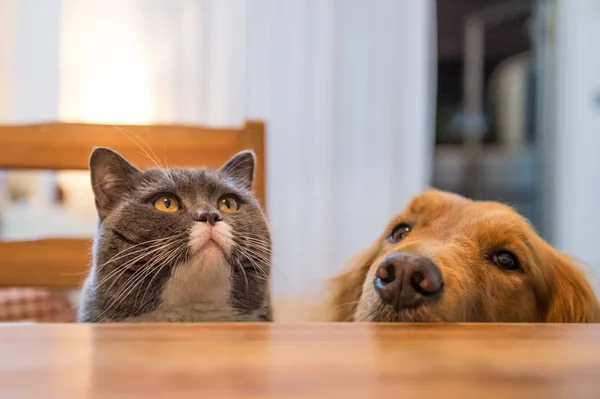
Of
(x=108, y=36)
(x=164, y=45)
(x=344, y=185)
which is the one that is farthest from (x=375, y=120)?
(x=108, y=36)

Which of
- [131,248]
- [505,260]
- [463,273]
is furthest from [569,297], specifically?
[131,248]

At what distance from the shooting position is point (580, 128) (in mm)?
3264

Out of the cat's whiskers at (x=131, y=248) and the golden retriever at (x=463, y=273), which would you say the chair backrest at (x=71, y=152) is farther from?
the cat's whiskers at (x=131, y=248)

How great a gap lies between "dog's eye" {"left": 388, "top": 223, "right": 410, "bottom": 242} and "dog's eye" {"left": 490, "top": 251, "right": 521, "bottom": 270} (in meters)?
0.19

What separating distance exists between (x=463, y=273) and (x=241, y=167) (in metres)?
0.46

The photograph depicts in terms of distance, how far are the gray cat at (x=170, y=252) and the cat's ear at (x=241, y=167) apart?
0.09 meters

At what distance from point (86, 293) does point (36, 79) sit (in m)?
2.23

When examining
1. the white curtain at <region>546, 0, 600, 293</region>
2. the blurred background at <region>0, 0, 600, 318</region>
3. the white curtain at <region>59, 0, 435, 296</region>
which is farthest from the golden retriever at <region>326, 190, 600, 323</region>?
the white curtain at <region>546, 0, 600, 293</region>

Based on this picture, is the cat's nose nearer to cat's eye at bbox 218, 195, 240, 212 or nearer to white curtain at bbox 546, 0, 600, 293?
cat's eye at bbox 218, 195, 240, 212

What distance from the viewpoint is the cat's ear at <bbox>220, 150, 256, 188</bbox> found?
1.15 metres

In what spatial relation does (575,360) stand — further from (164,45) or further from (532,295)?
(164,45)

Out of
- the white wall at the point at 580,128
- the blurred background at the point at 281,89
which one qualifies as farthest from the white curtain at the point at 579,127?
the blurred background at the point at 281,89

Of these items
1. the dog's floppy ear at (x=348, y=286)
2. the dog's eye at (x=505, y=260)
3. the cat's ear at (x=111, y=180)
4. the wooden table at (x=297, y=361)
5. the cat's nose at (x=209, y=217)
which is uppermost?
the cat's ear at (x=111, y=180)

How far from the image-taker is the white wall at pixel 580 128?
3.21m
